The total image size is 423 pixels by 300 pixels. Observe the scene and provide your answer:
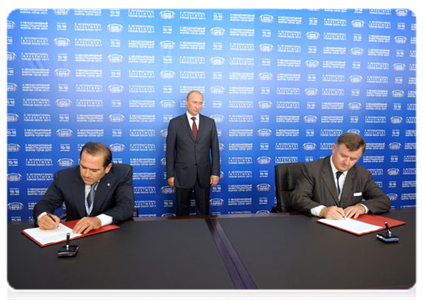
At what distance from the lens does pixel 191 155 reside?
3.38 m

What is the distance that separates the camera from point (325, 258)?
1.22 m

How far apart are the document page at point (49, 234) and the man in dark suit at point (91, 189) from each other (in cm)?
22

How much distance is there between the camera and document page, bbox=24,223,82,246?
1375 mm

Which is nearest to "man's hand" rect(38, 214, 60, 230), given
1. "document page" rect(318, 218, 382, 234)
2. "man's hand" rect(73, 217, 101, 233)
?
"man's hand" rect(73, 217, 101, 233)

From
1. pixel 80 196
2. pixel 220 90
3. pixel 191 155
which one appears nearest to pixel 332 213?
pixel 80 196

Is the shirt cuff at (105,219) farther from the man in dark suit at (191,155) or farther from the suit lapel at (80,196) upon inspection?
the man in dark suit at (191,155)

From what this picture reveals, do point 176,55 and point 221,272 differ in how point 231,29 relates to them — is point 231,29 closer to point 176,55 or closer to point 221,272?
point 176,55

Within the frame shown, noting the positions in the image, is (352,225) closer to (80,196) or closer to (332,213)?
(332,213)

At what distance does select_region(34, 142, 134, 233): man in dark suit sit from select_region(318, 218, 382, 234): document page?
1173 millimetres

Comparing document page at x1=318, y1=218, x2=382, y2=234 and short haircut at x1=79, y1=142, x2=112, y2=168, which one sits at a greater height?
short haircut at x1=79, y1=142, x2=112, y2=168

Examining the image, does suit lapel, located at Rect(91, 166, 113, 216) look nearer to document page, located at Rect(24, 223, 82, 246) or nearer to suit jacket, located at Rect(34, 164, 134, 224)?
suit jacket, located at Rect(34, 164, 134, 224)

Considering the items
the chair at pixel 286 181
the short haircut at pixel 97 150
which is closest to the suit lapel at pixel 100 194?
the short haircut at pixel 97 150

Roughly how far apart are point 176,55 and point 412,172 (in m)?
3.79

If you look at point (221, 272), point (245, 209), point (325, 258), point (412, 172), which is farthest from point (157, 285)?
point (412, 172)
